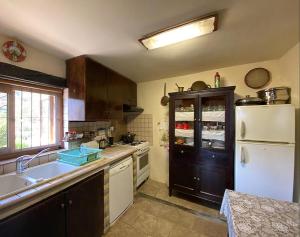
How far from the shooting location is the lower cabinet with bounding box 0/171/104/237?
0.92m

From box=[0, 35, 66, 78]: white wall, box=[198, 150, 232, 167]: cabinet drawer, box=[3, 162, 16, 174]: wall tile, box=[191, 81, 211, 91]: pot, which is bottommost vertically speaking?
box=[198, 150, 232, 167]: cabinet drawer

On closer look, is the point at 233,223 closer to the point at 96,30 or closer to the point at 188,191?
the point at 188,191

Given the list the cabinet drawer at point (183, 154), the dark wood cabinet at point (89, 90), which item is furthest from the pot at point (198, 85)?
the dark wood cabinet at point (89, 90)

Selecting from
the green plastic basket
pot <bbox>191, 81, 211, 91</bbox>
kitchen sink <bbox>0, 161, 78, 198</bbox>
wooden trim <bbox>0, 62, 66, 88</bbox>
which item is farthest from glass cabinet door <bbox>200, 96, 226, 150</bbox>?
wooden trim <bbox>0, 62, 66, 88</bbox>

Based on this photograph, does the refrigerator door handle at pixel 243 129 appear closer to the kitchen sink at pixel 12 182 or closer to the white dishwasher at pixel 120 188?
the white dishwasher at pixel 120 188

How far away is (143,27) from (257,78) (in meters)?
1.81

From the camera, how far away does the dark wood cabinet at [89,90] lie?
1.78 meters

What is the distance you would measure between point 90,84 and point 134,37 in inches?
32.3

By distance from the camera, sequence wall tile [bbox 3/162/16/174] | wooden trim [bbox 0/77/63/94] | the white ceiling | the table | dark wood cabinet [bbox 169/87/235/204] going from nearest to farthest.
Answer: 1. the table
2. the white ceiling
3. wall tile [bbox 3/162/16/174]
4. wooden trim [bbox 0/77/63/94]
5. dark wood cabinet [bbox 169/87/235/204]

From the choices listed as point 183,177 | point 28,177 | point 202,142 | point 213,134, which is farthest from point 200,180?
point 28,177

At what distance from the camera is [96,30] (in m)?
1.30

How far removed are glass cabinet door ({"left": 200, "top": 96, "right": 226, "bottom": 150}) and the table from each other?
0.98 meters

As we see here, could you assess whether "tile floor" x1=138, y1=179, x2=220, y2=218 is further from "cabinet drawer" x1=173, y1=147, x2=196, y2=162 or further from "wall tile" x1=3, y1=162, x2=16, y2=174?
"wall tile" x1=3, y1=162, x2=16, y2=174

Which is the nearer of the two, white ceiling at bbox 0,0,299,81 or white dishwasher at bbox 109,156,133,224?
white ceiling at bbox 0,0,299,81
